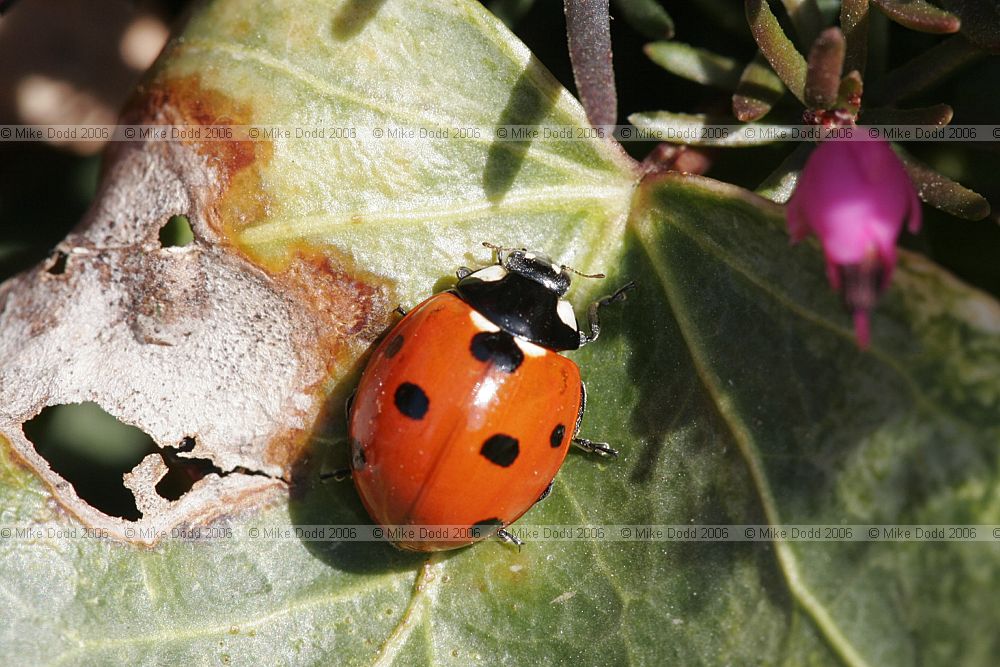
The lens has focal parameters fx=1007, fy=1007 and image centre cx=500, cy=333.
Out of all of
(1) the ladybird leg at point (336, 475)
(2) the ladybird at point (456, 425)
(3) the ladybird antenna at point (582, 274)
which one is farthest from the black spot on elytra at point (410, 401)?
(3) the ladybird antenna at point (582, 274)

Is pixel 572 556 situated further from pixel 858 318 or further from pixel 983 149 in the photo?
pixel 983 149

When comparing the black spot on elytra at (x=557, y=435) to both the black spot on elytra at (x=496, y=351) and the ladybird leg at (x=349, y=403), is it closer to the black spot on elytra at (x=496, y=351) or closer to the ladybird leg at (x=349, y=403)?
the black spot on elytra at (x=496, y=351)

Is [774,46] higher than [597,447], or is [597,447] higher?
[774,46]

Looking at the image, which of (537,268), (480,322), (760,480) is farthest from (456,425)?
(760,480)

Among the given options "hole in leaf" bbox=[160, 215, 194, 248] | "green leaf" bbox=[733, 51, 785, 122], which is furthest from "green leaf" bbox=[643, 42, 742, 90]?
"hole in leaf" bbox=[160, 215, 194, 248]

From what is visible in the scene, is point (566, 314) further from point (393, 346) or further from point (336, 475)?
point (336, 475)

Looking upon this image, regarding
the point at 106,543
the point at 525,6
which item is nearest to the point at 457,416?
the point at 106,543

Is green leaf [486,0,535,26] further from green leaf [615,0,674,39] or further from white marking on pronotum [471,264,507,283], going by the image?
white marking on pronotum [471,264,507,283]
